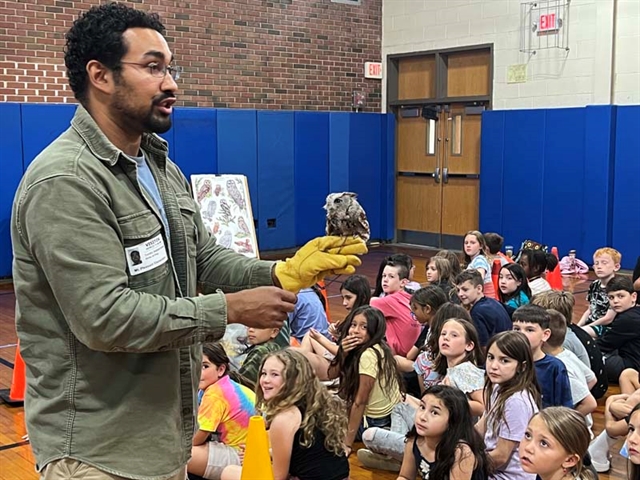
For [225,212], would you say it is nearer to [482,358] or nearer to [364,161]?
[364,161]

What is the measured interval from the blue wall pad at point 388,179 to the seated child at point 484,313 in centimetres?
804

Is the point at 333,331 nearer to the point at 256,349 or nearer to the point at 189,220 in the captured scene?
the point at 256,349

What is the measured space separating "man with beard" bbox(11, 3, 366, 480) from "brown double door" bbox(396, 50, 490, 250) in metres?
10.7

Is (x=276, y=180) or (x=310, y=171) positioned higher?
(x=310, y=171)

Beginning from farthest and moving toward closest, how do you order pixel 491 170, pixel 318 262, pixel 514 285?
1. pixel 491 170
2. pixel 514 285
3. pixel 318 262

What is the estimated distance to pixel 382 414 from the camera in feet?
14.2

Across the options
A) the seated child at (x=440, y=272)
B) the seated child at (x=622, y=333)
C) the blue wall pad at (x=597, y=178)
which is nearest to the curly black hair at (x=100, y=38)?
the seated child at (x=622, y=333)

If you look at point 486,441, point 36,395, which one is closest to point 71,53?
point 36,395

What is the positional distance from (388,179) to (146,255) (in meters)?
11.8

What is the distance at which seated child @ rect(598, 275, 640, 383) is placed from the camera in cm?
518

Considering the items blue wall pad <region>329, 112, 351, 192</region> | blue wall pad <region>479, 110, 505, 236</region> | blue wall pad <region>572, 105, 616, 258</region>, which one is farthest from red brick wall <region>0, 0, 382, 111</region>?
blue wall pad <region>572, 105, 616, 258</region>

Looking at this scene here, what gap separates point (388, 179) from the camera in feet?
43.6

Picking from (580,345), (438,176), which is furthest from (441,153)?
(580,345)

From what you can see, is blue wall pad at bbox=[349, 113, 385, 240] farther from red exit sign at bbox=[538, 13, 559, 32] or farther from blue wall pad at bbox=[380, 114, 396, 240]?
red exit sign at bbox=[538, 13, 559, 32]
